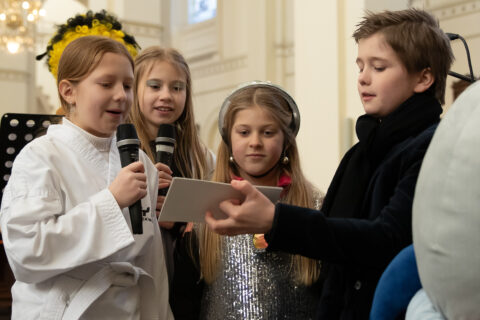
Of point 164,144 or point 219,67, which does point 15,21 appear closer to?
point 219,67

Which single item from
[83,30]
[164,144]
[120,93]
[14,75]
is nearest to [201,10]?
[14,75]

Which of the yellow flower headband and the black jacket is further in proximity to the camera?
the yellow flower headband

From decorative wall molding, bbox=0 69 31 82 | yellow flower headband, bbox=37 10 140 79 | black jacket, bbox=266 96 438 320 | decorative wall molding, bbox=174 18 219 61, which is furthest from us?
decorative wall molding, bbox=0 69 31 82

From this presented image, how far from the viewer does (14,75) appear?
36.5 ft

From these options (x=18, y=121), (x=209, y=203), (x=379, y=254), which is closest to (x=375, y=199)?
(x=379, y=254)

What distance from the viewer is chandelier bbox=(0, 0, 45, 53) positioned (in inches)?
322

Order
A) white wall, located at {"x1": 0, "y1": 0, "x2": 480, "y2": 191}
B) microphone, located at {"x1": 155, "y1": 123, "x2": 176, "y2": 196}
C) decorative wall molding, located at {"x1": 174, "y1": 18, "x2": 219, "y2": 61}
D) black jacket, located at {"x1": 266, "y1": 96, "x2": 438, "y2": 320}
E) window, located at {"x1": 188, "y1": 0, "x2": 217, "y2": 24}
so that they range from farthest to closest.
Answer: window, located at {"x1": 188, "y1": 0, "x2": 217, "y2": 24}
decorative wall molding, located at {"x1": 174, "y1": 18, "x2": 219, "y2": 61}
white wall, located at {"x1": 0, "y1": 0, "x2": 480, "y2": 191}
microphone, located at {"x1": 155, "y1": 123, "x2": 176, "y2": 196}
black jacket, located at {"x1": 266, "y1": 96, "x2": 438, "y2": 320}

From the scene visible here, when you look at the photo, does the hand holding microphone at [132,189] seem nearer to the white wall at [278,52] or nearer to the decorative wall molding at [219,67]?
the white wall at [278,52]

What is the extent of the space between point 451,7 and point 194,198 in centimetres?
636

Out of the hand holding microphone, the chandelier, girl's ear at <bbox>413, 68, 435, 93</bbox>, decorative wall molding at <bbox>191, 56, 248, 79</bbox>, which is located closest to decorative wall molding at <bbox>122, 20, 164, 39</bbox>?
the chandelier

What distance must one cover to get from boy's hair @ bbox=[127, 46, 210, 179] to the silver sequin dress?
511 millimetres

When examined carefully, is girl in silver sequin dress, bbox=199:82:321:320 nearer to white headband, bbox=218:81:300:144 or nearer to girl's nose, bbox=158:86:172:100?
white headband, bbox=218:81:300:144

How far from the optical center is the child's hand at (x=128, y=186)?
1630mm

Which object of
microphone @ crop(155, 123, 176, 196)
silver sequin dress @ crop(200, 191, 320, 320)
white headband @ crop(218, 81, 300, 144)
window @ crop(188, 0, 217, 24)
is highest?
window @ crop(188, 0, 217, 24)
